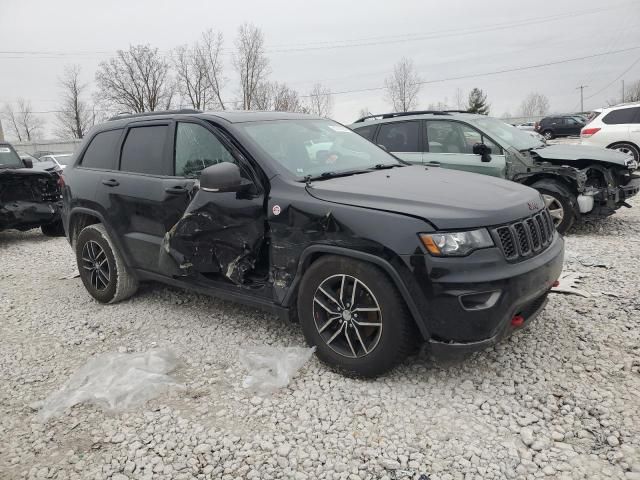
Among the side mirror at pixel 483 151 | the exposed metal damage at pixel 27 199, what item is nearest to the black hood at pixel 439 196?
the side mirror at pixel 483 151

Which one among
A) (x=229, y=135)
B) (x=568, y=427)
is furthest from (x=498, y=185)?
(x=229, y=135)

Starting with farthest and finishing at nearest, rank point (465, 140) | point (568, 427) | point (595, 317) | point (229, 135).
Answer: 1. point (465, 140)
2. point (595, 317)
3. point (229, 135)
4. point (568, 427)

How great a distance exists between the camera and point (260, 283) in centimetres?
354

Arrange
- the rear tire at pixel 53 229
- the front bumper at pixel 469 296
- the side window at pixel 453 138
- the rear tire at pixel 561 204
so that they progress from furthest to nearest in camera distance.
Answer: the rear tire at pixel 53 229 → the side window at pixel 453 138 → the rear tire at pixel 561 204 → the front bumper at pixel 469 296

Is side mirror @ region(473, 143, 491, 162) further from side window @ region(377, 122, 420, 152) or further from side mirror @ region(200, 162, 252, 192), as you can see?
side mirror @ region(200, 162, 252, 192)

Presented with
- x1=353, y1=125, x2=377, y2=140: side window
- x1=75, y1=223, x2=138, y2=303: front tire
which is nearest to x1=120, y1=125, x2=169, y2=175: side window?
x1=75, y1=223, x2=138, y2=303: front tire

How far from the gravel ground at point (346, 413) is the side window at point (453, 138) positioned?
2.94 metres

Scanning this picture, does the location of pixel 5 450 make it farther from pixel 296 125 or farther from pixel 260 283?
pixel 296 125

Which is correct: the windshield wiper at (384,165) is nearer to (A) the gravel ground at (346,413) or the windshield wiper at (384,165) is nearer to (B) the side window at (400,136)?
(A) the gravel ground at (346,413)

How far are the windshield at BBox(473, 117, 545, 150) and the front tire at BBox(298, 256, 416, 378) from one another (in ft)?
14.7

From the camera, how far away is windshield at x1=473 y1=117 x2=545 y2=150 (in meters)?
6.70

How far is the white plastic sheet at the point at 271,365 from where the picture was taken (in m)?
3.22

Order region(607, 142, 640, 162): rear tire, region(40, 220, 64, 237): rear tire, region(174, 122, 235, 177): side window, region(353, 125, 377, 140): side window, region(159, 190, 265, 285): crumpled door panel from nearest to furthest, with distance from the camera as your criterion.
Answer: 1. region(159, 190, 265, 285): crumpled door panel
2. region(174, 122, 235, 177): side window
3. region(353, 125, 377, 140): side window
4. region(40, 220, 64, 237): rear tire
5. region(607, 142, 640, 162): rear tire

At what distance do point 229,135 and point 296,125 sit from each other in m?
0.65
